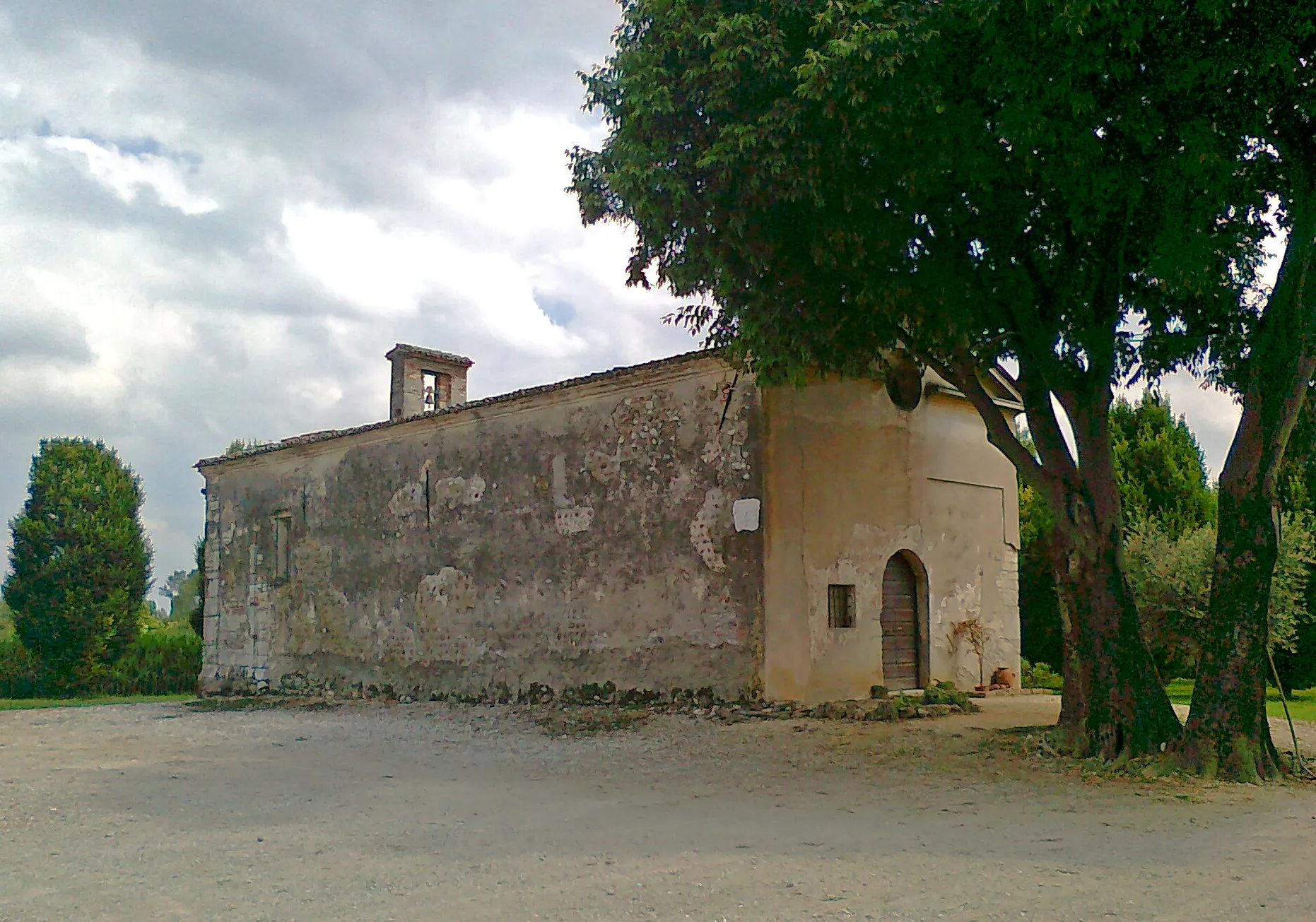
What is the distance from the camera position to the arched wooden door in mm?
14461

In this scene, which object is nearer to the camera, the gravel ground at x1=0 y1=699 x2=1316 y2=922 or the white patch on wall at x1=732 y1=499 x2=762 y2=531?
the gravel ground at x1=0 y1=699 x2=1316 y2=922

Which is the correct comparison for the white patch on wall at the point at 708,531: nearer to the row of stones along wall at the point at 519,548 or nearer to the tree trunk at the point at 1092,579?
the row of stones along wall at the point at 519,548

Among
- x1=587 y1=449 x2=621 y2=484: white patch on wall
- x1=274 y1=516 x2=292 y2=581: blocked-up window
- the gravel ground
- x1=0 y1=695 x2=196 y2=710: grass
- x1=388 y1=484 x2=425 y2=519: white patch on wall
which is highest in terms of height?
x1=587 y1=449 x2=621 y2=484: white patch on wall

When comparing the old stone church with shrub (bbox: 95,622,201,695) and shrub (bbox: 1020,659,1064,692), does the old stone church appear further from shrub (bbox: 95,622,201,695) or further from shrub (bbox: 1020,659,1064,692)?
shrub (bbox: 95,622,201,695)

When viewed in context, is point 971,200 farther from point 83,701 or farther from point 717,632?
point 83,701

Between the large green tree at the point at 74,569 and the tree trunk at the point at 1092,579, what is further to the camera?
the large green tree at the point at 74,569

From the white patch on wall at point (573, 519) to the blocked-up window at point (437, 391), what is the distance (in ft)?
25.8

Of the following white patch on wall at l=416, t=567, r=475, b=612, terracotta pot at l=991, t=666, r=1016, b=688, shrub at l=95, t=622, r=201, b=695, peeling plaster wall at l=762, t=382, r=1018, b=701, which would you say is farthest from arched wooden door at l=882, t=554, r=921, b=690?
shrub at l=95, t=622, r=201, b=695

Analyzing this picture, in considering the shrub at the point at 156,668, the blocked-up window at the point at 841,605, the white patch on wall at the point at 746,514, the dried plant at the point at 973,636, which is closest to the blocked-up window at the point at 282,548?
the shrub at the point at 156,668

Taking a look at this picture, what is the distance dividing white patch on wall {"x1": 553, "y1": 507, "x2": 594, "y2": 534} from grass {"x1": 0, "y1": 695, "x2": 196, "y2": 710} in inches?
425

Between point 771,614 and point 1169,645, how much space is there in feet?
28.4

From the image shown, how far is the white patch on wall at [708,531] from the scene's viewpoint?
13.2 meters

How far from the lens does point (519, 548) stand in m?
15.6

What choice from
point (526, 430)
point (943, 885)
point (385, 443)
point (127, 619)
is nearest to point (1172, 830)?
point (943, 885)
